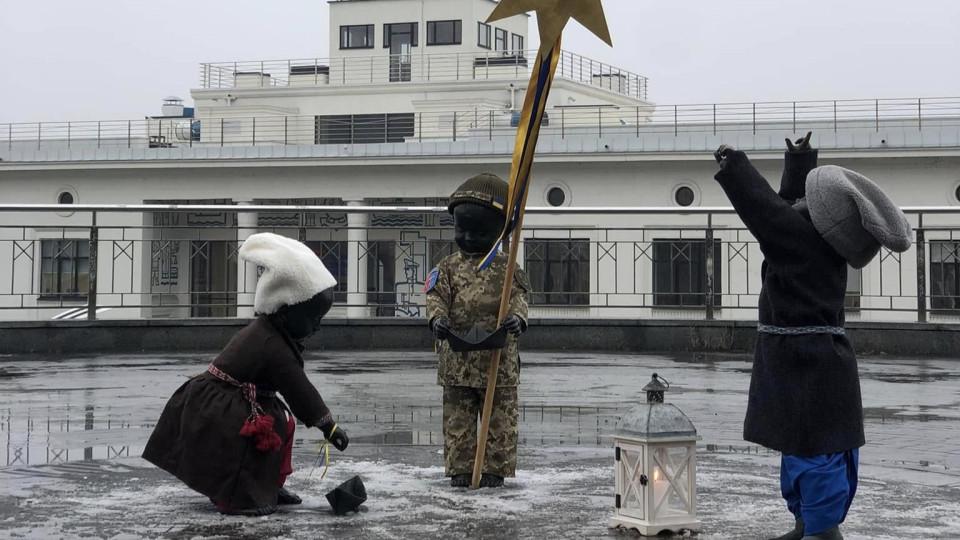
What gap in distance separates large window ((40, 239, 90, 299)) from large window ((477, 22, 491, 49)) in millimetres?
35039

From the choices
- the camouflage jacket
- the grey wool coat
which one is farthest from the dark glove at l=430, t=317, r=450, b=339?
the grey wool coat

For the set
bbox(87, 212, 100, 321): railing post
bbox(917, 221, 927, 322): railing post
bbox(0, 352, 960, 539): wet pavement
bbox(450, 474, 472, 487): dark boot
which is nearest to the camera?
bbox(0, 352, 960, 539): wet pavement

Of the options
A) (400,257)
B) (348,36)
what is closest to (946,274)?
(400,257)

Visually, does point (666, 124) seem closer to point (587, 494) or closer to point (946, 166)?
point (946, 166)

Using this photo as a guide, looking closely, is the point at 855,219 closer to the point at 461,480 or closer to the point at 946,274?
the point at 461,480

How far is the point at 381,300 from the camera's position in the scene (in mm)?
18641

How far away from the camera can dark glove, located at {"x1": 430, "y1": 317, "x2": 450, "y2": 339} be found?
21.0 ft

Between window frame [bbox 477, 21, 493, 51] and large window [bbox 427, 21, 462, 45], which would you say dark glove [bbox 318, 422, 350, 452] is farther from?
window frame [bbox 477, 21, 493, 51]

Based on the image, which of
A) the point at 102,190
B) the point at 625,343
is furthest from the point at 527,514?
the point at 102,190

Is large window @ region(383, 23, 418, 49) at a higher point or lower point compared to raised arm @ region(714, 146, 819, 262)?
higher

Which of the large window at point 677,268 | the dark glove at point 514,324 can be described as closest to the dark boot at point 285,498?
the dark glove at point 514,324

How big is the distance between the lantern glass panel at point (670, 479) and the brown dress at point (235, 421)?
1.45m

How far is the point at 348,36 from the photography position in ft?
194

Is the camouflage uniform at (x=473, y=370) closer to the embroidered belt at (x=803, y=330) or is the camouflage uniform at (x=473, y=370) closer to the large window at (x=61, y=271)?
the embroidered belt at (x=803, y=330)
